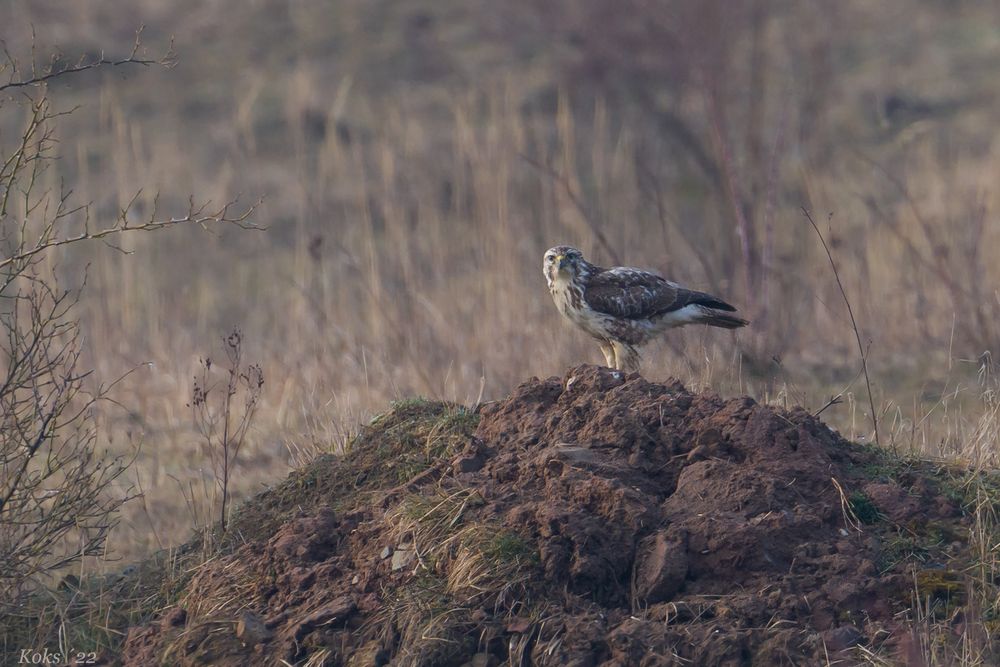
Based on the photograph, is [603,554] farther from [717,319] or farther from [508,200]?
[508,200]

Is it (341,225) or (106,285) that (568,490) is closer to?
(106,285)

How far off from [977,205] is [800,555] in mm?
7639

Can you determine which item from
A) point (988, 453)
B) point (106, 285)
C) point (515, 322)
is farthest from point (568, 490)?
point (106, 285)

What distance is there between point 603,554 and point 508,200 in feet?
19.4

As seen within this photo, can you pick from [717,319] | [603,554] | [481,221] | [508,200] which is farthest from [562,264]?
[508,200]

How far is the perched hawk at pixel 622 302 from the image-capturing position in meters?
6.68

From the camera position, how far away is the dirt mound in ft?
15.6

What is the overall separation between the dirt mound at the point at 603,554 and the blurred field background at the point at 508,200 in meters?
0.98

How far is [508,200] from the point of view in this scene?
34.7ft

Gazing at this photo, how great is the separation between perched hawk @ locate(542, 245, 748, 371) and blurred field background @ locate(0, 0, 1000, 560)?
0.34 m

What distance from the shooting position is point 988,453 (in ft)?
19.2

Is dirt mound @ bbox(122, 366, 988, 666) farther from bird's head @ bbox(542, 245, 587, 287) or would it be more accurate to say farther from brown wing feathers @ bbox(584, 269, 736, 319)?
bird's head @ bbox(542, 245, 587, 287)
